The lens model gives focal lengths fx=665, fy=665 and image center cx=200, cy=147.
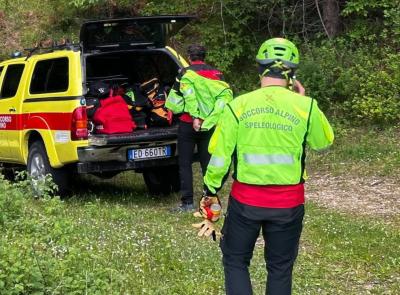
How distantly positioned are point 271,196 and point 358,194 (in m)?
4.93

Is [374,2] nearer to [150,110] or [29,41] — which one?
[150,110]

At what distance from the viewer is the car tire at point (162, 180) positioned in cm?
912

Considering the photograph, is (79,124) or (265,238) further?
(79,124)

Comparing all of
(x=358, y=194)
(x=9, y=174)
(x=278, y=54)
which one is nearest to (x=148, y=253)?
(x=278, y=54)

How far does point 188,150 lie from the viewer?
7.77m

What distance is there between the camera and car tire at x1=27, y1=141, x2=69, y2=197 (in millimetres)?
8312

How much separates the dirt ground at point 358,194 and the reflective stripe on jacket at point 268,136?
12.1 ft

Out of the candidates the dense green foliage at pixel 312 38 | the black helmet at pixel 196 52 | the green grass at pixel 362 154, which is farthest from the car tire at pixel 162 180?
the dense green foliage at pixel 312 38

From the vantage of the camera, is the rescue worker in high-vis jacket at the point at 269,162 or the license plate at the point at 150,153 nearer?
the rescue worker in high-vis jacket at the point at 269,162

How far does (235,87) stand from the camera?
13211 mm

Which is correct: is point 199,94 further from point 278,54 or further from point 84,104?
point 278,54

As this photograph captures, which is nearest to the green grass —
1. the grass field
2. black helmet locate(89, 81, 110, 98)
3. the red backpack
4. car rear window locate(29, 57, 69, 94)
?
the grass field

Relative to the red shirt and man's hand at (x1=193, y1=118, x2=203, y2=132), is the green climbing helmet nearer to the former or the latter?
the red shirt

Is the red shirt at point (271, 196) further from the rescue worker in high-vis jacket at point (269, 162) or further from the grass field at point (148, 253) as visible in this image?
the grass field at point (148, 253)
